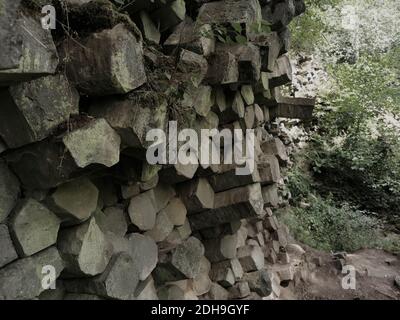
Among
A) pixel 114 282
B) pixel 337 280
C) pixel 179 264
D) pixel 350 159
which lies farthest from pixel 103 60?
pixel 350 159

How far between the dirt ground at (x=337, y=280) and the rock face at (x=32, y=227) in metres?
3.66

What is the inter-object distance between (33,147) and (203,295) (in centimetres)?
238

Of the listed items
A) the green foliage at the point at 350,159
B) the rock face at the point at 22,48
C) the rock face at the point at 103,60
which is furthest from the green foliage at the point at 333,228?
the rock face at the point at 22,48

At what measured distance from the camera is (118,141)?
195 cm

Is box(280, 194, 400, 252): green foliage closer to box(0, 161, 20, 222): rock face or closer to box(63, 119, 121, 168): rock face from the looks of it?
box(63, 119, 121, 168): rock face

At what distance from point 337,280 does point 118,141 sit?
184 inches

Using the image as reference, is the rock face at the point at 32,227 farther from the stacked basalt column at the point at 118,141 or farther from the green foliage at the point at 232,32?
the green foliage at the point at 232,32

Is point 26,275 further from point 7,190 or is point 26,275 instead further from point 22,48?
point 22,48

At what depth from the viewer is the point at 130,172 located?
237 centimetres

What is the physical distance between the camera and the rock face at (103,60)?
1.76m

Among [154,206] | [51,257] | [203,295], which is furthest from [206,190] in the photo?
[51,257]

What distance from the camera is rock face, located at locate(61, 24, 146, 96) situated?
176cm

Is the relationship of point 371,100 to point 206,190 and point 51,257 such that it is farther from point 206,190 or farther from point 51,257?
point 51,257

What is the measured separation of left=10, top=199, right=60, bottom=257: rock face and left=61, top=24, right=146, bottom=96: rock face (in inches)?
22.7
